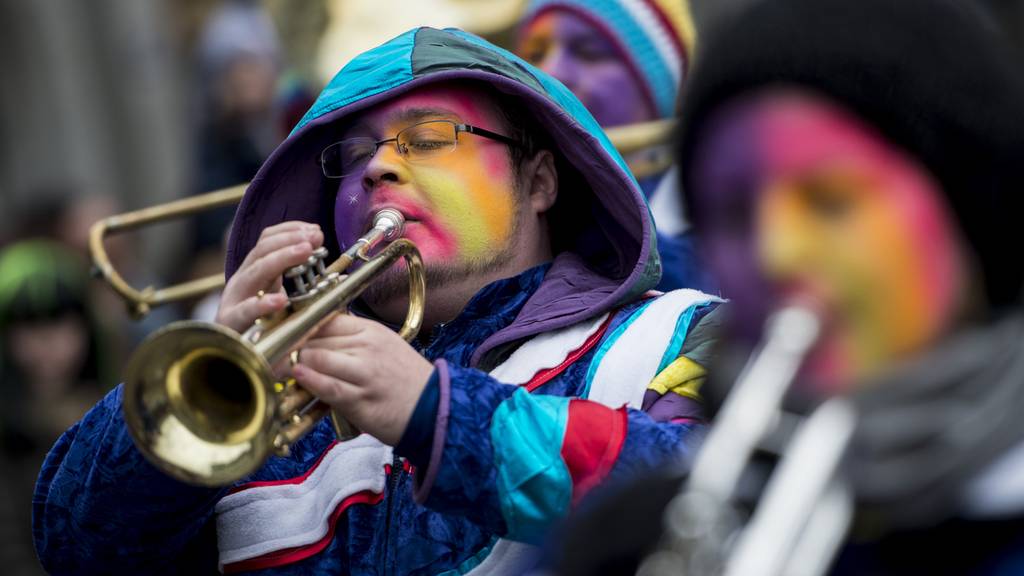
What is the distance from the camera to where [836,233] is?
1736 mm

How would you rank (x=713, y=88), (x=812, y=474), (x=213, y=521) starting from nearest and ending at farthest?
(x=812, y=474), (x=713, y=88), (x=213, y=521)

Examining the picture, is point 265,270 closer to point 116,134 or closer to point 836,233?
point 836,233

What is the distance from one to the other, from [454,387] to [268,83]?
5603 millimetres

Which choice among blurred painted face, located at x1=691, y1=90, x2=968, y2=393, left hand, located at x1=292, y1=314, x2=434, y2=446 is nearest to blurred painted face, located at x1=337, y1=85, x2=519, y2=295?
left hand, located at x1=292, y1=314, x2=434, y2=446

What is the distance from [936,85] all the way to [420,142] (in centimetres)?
144

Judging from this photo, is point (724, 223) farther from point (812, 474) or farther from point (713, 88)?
point (812, 474)

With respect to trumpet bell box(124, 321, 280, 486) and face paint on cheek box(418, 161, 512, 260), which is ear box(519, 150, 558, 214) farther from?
trumpet bell box(124, 321, 280, 486)

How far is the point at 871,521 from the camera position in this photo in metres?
1.66

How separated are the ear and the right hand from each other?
0.55 meters

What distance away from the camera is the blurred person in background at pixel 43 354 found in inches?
213

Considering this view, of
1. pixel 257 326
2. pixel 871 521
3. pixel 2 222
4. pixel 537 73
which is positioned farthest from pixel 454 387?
pixel 2 222

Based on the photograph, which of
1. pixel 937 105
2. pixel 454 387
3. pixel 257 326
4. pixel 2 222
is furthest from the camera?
pixel 2 222

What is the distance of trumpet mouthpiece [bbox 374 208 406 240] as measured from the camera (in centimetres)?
294

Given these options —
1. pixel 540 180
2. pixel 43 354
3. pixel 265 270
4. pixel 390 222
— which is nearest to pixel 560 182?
pixel 540 180
